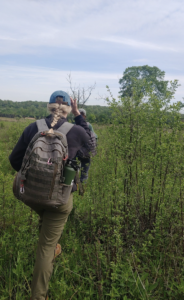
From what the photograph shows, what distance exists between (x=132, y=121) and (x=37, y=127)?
1.45m

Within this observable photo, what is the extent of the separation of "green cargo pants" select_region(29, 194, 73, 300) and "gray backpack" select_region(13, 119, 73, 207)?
0.14 metres

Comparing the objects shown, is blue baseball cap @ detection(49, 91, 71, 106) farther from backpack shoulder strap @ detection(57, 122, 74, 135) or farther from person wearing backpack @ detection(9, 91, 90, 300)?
backpack shoulder strap @ detection(57, 122, 74, 135)

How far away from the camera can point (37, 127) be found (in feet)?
6.13

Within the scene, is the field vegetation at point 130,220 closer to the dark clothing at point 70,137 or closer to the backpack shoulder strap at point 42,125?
the dark clothing at point 70,137

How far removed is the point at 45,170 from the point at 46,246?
795 mm

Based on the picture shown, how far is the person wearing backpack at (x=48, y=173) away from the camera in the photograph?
1.63m

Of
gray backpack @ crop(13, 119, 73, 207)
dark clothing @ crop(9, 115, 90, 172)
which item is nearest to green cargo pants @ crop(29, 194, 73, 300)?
gray backpack @ crop(13, 119, 73, 207)

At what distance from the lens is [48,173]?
1616 mm

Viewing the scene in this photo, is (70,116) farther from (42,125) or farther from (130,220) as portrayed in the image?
(42,125)

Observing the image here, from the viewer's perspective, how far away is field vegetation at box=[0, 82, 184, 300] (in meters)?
2.22

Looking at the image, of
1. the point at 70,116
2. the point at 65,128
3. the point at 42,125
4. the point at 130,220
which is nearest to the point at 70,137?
the point at 65,128

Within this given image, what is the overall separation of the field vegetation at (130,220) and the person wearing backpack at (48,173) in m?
0.47

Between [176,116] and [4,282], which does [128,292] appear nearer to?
[4,282]

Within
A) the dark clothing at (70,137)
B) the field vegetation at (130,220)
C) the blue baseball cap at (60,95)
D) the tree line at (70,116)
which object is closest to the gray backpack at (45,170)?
the dark clothing at (70,137)
